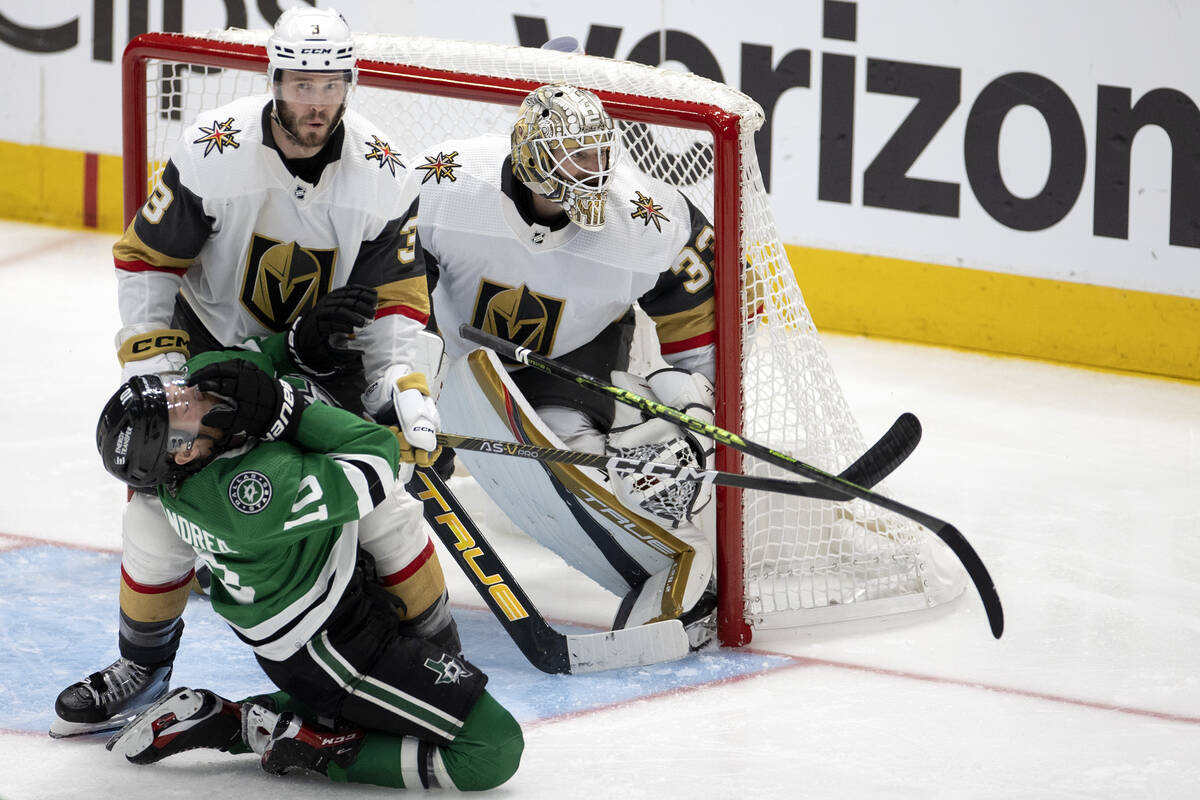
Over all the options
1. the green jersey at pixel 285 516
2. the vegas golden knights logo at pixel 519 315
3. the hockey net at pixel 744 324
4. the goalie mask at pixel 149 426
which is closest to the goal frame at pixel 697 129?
the hockey net at pixel 744 324

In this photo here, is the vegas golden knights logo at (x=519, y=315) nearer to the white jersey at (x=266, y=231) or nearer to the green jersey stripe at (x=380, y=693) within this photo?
the white jersey at (x=266, y=231)

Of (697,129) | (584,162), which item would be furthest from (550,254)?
(697,129)

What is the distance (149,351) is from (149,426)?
0.53 meters

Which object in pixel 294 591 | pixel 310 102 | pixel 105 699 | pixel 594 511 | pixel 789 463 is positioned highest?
pixel 310 102

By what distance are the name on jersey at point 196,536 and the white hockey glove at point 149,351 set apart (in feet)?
1.23

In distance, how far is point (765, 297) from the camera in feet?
11.1

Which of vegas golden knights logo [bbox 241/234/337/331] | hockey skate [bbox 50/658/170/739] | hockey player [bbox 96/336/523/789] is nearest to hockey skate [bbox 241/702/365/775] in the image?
hockey player [bbox 96/336/523/789]

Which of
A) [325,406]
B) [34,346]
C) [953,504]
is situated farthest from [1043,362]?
[325,406]

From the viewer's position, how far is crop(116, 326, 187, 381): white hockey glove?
285cm

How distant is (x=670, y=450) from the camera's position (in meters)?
3.28

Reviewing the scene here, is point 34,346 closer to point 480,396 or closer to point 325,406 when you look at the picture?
point 480,396

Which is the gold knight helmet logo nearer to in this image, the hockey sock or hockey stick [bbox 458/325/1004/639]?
hockey stick [bbox 458/325/1004/639]

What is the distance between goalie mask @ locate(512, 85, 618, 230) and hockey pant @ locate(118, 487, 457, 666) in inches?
25.5

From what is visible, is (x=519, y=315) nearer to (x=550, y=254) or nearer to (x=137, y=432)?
(x=550, y=254)
